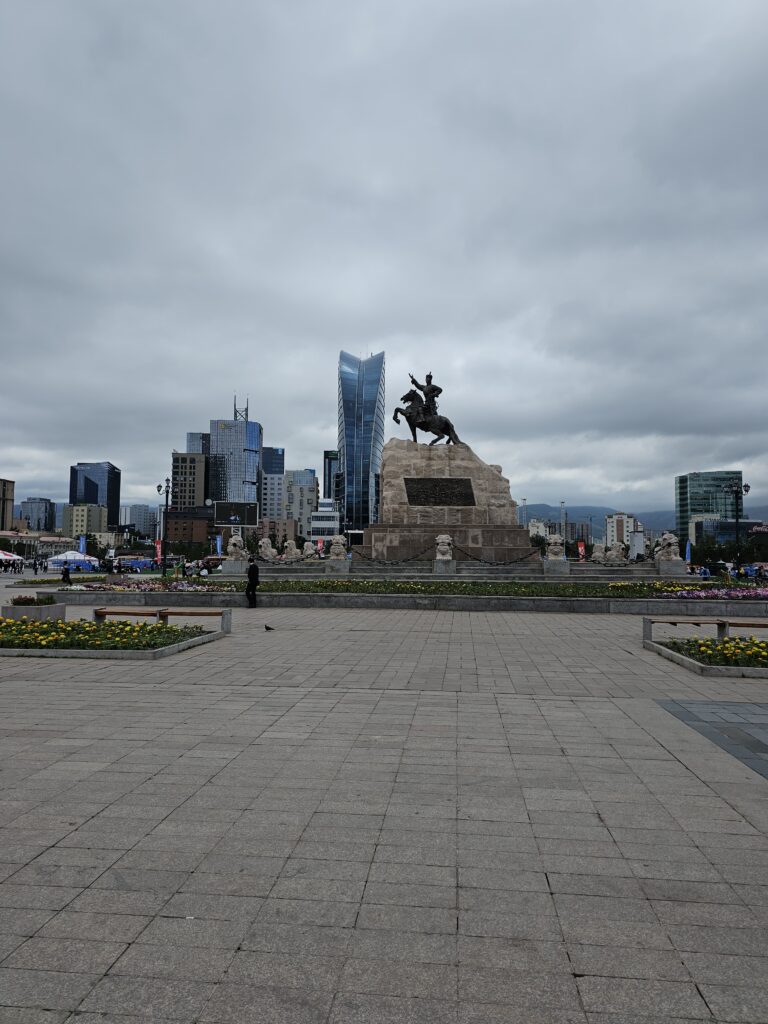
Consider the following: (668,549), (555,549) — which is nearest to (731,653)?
(555,549)

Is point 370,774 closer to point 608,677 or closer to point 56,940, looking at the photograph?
point 56,940

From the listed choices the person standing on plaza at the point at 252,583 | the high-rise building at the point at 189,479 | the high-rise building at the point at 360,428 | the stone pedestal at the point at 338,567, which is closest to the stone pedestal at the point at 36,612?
the person standing on plaza at the point at 252,583

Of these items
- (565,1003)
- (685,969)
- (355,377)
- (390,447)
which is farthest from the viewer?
(355,377)

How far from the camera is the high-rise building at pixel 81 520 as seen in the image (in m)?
187

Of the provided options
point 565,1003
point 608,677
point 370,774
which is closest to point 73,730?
point 370,774

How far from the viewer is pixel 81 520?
615ft

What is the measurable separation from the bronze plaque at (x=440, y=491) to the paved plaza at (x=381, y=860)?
22670mm

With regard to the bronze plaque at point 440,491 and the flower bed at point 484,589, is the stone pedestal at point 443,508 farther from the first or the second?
the flower bed at point 484,589

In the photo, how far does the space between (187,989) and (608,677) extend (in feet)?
26.2

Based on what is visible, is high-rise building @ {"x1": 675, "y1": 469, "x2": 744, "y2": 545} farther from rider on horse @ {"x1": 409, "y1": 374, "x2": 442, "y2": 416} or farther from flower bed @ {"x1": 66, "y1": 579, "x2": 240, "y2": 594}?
flower bed @ {"x1": 66, "y1": 579, "x2": 240, "y2": 594}

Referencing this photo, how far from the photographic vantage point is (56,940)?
313 cm

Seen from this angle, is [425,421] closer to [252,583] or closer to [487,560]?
[487,560]

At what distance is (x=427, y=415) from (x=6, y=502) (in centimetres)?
13984

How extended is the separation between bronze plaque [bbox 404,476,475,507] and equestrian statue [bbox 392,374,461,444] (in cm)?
286
